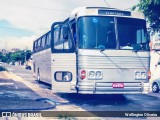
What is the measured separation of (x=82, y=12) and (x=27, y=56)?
88738 mm

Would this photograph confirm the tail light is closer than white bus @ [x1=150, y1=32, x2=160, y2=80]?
Yes

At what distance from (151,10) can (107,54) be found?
9970mm

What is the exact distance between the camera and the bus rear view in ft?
32.3

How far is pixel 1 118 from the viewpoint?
24.6 feet

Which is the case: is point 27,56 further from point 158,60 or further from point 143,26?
point 143,26

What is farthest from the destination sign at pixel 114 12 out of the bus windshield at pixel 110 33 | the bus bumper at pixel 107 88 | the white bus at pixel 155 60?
the white bus at pixel 155 60

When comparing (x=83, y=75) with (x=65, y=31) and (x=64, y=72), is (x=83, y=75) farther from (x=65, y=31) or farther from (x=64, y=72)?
(x=65, y=31)

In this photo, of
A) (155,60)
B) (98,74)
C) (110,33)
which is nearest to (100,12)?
(110,33)

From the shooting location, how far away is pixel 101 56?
9.95 meters

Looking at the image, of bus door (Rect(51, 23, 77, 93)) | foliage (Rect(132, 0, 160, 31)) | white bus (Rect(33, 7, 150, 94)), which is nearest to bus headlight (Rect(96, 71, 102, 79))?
white bus (Rect(33, 7, 150, 94))

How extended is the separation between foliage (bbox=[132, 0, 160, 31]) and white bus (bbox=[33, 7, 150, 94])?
8282mm

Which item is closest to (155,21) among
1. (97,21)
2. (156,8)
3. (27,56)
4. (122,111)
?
(156,8)

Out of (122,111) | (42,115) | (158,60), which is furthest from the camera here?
(158,60)

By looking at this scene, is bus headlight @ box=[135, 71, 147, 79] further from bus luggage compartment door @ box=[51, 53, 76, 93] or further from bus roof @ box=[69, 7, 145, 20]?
bus luggage compartment door @ box=[51, 53, 76, 93]
